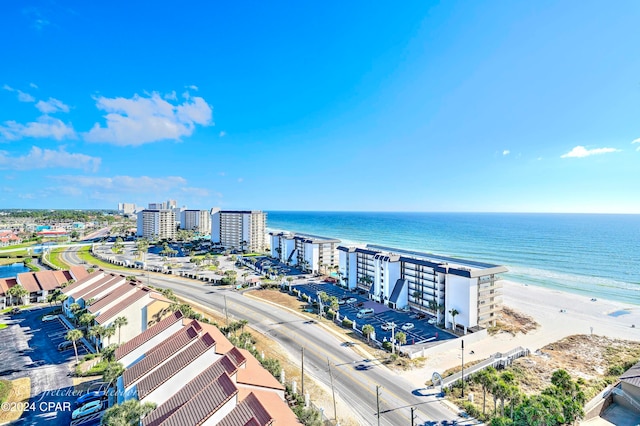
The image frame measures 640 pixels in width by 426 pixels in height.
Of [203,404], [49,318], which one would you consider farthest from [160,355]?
[49,318]

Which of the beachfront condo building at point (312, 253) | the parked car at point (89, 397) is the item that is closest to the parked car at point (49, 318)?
the parked car at point (89, 397)

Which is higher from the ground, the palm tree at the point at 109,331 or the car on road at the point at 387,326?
the palm tree at the point at 109,331

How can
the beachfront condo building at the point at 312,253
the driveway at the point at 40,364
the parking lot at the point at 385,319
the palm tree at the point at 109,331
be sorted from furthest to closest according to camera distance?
the beachfront condo building at the point at 312,253 → the parking lot at the point at 385,319 → the palm tree at the point at 109,331 → the driveway at the point at 40,364

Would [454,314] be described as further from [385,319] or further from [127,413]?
[127,413]

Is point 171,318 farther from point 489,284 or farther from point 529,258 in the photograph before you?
point 529,258

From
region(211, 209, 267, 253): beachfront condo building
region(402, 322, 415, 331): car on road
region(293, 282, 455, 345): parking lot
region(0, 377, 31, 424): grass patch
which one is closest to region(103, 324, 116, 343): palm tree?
region(0, 377, 31, 424): grass patch

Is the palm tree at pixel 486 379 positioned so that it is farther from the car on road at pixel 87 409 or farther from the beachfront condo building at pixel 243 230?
the beachfront condo building at pixel 243 230

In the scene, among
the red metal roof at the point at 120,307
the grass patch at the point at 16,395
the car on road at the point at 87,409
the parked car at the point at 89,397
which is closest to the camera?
the grass patch at the point at 16,395
